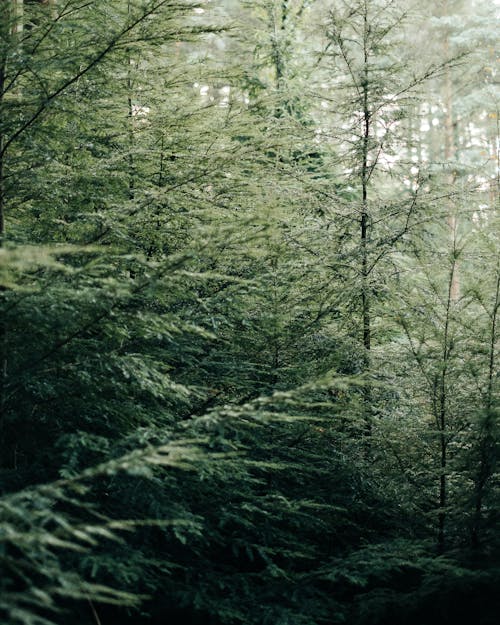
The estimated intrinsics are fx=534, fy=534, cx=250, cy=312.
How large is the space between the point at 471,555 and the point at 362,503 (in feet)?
3.15

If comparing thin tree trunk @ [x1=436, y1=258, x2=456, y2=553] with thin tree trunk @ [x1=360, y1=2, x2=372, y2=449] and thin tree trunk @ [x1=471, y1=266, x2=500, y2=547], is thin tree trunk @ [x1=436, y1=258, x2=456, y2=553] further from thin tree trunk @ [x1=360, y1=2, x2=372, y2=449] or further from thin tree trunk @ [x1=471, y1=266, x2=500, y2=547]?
thin tree trunk @ [x1=360, y1=2, x2=372, y2=449]

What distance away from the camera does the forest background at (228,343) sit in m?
3.11

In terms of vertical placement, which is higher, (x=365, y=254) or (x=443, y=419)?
(x=365, y=254)

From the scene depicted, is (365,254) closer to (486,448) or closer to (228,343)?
(228,343)

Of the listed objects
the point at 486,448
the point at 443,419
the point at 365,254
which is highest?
the point at 365,254

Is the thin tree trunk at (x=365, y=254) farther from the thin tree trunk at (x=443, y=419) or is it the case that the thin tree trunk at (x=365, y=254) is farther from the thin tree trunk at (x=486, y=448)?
the thin tree trunk at (x=486, y=448)

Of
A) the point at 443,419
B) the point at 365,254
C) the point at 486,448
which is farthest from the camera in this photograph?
the point at 365,254

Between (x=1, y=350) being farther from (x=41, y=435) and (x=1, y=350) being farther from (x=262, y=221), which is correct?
(x=262, y=221)

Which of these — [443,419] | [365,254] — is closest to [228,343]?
[365,254]

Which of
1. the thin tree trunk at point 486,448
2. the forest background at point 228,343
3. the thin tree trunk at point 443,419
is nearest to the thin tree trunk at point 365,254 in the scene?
the forest background at point 228,343

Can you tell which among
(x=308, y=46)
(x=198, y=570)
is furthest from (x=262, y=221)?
(x=308, y=46)

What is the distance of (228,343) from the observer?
14.3 ft

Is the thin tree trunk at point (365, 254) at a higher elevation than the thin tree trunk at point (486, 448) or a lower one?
higher

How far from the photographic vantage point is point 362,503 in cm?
446
